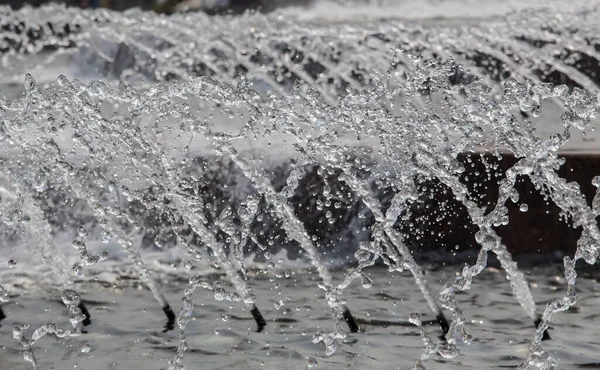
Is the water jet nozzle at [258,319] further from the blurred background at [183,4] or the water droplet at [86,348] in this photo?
the blurred background at [183,4]

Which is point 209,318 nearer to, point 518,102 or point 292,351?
point 292,351

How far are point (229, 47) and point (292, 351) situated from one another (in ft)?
23.3

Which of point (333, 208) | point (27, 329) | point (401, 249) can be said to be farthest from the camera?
point (333, 208)

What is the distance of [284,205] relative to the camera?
222 inches

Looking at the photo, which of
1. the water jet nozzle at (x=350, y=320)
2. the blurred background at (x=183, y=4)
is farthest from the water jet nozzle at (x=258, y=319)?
the blurred background at (x=183, y=4)

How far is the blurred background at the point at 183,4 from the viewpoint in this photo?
1894cm

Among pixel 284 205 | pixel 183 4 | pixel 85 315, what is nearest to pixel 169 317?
pixel 85 315

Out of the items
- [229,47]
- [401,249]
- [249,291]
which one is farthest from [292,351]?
[229,47]

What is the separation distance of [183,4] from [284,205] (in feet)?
47.5

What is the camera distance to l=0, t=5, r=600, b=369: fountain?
471 centimetres

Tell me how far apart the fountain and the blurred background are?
35.8ft

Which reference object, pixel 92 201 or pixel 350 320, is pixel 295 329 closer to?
pixel 350 320

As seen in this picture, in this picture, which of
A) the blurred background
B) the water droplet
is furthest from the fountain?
the blurred background

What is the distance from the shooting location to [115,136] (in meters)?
5.43
